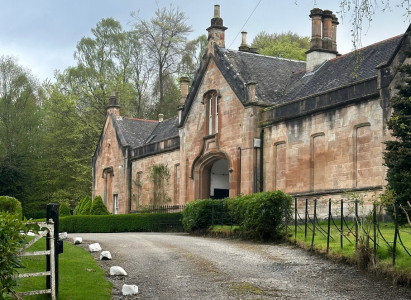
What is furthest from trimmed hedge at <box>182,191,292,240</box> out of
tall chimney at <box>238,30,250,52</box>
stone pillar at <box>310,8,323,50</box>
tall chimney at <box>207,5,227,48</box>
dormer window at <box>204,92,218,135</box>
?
tall chimney at <box>238,30,250,52</box>

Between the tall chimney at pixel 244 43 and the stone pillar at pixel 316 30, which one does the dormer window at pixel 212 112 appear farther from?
the tall chimney at pixel 244 43

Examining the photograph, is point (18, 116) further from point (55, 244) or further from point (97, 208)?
point (55, 244)

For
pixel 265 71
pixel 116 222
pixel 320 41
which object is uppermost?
pixel 320 41

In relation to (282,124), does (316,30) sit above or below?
above

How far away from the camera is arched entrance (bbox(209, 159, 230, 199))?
117ft

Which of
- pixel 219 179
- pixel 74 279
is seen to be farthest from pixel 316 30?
pixel 74 279

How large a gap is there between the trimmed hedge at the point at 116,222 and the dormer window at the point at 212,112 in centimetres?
560

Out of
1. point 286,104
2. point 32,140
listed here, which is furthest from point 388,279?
point 32,140

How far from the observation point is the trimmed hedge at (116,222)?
3152 cm

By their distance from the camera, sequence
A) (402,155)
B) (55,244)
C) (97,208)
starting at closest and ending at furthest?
(55,244), (402,155), (97,208)

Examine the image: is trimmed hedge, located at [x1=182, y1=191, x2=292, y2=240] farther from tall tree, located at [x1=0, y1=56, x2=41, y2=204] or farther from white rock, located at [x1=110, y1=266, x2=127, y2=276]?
tall tree, located at [x1=0, y1=56, x2=41, y2=204]

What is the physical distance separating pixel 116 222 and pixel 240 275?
19618mm

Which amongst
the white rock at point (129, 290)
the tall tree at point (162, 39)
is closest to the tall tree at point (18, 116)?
the tall tree at point (162, 39)

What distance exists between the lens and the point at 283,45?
58.0 m
